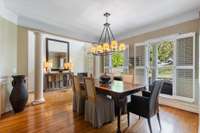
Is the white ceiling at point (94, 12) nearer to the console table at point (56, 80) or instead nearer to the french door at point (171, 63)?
the french door at point (171, 63)

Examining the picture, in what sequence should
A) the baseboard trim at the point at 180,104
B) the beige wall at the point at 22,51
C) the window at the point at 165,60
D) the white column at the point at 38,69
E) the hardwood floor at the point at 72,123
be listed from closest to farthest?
1. the hardwood floor at the point at 72,123
2. the baseboard trim at the point at 180,104
3. the beige wall at the point at 22,51
4. the window at the point at 165,60
5. the white column at the point at 38,69

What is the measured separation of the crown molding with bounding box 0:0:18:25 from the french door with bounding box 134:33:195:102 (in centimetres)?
397

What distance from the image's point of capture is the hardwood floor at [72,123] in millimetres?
2478

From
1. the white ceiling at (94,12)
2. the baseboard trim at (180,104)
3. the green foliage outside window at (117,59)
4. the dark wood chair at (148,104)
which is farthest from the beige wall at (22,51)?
the baseboard trim at (180,104)

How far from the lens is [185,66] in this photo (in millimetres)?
3492

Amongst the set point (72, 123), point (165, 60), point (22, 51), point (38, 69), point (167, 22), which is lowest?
point (72, 123)

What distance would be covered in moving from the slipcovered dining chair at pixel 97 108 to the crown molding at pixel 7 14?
264 cm

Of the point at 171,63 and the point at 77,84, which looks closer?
the point at 77,84

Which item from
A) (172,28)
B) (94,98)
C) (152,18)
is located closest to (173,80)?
(172,28)

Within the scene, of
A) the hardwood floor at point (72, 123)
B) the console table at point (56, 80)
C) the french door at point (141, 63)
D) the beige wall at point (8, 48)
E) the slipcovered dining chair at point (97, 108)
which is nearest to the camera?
the hardwood floor at point (72, 123)

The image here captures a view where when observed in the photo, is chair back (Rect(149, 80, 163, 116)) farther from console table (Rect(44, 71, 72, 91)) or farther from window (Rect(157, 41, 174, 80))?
console table (Rect(44, 71, 72, 91))

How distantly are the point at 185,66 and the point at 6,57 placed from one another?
475cm

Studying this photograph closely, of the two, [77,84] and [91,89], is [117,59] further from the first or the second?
[91,89]

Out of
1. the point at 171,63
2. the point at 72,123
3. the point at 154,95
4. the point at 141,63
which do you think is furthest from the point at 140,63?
the point at 72,123
